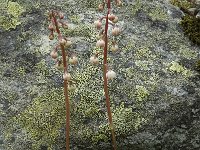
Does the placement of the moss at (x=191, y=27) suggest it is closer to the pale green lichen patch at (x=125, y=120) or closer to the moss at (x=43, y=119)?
the pale green lichen patch at (x=125, y=120)

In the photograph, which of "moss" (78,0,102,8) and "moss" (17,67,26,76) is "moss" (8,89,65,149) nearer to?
"moss" (17,67,26,76)

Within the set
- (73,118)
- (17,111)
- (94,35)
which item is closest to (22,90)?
(17,111)

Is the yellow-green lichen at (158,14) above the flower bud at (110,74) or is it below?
below

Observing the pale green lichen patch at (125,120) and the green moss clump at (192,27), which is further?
the green moss clump at (192,27)

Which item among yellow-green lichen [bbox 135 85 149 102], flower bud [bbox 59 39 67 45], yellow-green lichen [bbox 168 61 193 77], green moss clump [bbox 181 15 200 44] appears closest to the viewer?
flower bud [bbox 59 39 67 45]

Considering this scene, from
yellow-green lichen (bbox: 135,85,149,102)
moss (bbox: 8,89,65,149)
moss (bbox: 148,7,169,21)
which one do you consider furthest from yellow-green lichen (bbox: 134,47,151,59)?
moss (bbox: 8,89,65,149)

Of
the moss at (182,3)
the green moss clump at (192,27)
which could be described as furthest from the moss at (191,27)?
the moss at (182,3)

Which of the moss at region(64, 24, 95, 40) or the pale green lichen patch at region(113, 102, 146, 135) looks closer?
the pale green lichen patch at region(113, 102, 146, 135)
